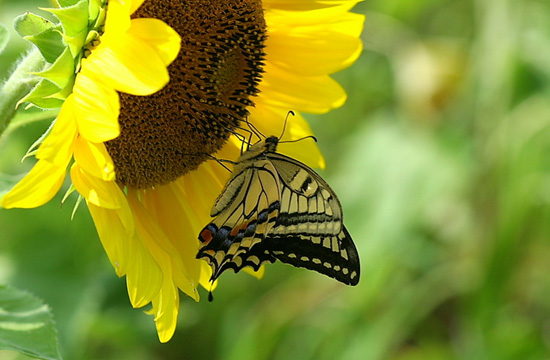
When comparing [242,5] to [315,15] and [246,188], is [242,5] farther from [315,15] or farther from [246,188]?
[246,188]

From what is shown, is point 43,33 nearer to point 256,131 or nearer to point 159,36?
point 159,36

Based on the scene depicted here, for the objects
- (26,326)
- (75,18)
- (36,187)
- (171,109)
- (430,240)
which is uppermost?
(75,18)

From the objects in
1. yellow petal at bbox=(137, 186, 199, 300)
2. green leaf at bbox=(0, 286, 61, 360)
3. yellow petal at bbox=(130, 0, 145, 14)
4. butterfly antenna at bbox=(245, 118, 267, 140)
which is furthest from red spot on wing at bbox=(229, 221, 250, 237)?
yellow petal at bbox=(130, 0, 145, 14)

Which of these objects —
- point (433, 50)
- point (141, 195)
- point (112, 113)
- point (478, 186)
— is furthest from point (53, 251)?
point (433, 50)

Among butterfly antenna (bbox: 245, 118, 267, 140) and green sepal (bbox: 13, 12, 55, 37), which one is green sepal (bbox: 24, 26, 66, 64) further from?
butterfly antenna (bbox: 245, 118, 267, 140)

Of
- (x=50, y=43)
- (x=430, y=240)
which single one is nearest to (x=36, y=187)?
(x=50, y=43)

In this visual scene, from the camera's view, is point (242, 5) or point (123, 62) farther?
point (242, 5)
